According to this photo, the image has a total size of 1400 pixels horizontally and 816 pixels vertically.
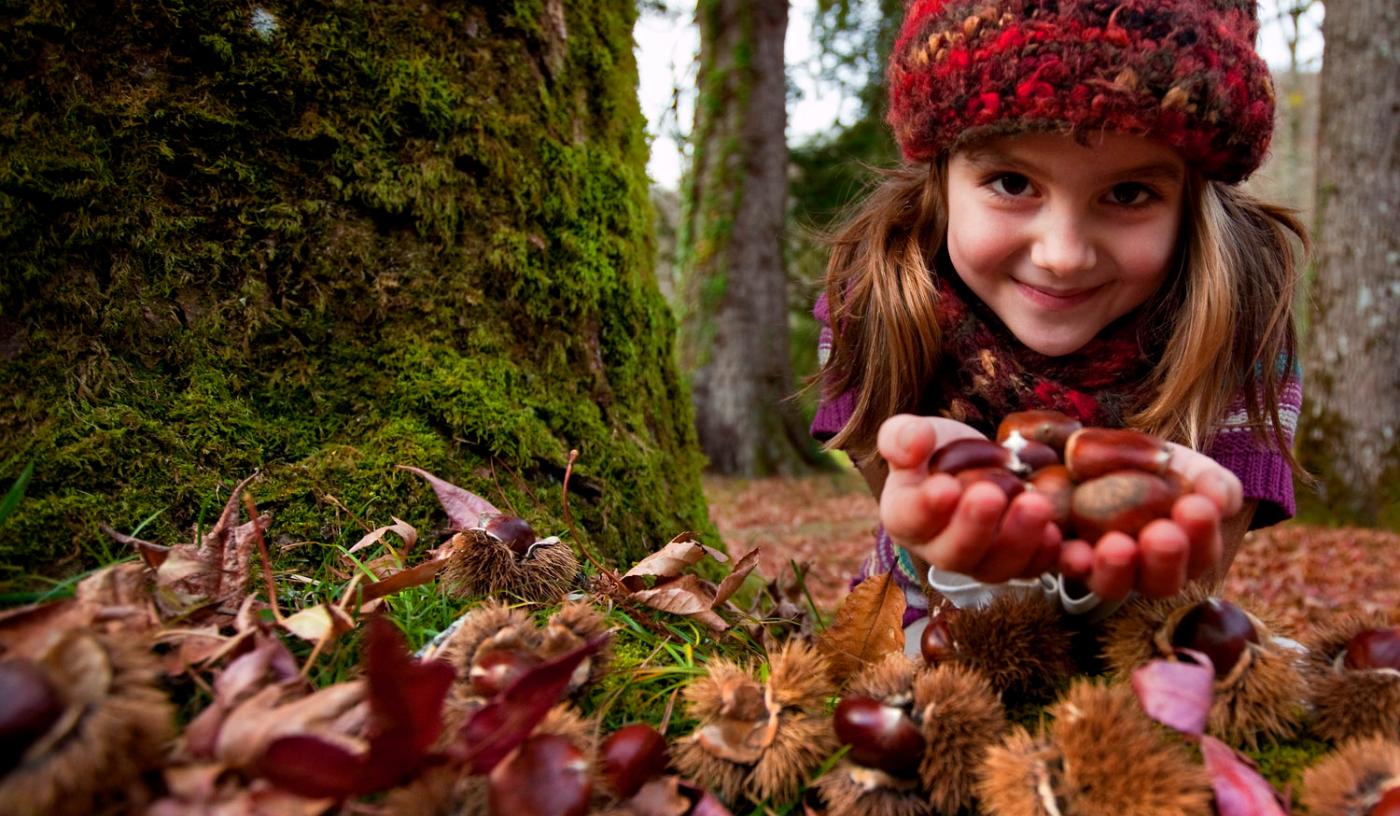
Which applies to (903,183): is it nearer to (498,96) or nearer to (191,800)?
(498,96)

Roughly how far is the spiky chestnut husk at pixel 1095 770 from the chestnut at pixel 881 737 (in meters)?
0.09

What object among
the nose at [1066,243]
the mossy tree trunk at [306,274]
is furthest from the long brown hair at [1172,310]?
the mossy tree trunk at [306,274]

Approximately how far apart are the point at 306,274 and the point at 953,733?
1611mm

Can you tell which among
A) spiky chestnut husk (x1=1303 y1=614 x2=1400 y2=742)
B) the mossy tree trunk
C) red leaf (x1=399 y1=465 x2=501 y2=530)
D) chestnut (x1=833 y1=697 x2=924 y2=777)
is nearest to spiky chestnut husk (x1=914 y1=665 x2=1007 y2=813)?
chestnut (x1=833 y1=697 x2=924 y2=777)

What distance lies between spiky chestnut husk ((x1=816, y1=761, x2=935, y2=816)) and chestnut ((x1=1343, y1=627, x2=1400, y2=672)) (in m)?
0.63

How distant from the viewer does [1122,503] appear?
1.03 m

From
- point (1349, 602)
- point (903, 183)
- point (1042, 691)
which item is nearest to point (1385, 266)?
point (1349, 602)

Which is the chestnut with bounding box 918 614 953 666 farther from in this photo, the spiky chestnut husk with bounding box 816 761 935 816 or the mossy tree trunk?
the mossy tree trunk

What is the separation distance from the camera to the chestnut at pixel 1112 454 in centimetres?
108

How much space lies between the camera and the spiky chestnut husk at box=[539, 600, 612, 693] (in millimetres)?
1220

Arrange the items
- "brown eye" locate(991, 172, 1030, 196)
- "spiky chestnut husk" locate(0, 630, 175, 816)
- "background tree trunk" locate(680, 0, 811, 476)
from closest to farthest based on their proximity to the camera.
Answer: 1. "spiky chestnut husk" locate(0, 630, 175, 816)
2. "brown eye" locate(991, 172, 1030, 196)
3. "background tree trunk" locate(680, 0, 811, 476)

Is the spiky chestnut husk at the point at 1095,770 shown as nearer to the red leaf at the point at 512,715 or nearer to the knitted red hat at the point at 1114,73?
the red leaf at the point at 512,715

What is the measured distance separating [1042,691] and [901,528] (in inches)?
17.3

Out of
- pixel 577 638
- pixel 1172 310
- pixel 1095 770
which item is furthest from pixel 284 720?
pixel 1172 310
